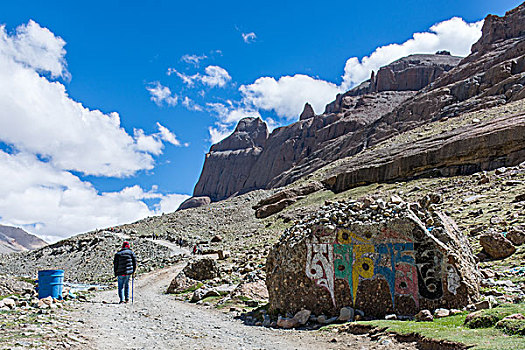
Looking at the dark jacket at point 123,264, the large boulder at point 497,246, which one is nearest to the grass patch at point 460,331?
the large boulder at point 497,246

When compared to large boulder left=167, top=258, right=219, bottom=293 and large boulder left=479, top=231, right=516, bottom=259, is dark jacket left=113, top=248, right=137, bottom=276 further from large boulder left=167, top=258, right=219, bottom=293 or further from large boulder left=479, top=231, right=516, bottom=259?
large boulder left=479, top=231, right=516, bottom=259

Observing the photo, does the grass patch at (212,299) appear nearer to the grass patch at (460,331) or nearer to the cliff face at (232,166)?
the grass patch at (460,331)

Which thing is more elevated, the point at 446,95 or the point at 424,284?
the point at 446,95

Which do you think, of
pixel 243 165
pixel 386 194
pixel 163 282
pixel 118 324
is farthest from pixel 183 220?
pixel 243 165

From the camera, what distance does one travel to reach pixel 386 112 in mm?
129625

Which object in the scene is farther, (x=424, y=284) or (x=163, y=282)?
(x=163, y=282)

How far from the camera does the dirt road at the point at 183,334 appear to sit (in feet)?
25.4

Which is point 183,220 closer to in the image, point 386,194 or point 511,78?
point 386,194

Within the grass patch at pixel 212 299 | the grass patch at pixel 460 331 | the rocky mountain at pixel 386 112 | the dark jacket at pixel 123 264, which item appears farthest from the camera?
the rocky mountain at pixel 386 112

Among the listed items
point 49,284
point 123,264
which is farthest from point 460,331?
point 49,284

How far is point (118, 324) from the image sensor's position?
931 cm

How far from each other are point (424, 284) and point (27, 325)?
9.38m

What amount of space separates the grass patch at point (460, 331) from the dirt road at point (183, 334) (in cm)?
61

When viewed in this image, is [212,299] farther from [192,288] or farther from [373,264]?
[373,264]
